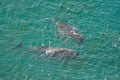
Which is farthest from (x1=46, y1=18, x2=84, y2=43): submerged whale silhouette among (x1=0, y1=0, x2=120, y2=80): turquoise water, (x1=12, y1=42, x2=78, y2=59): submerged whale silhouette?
(x1=12, y1=42, x2=78, y2=59): submerged whale silhouette

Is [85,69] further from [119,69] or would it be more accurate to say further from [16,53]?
[16,53]

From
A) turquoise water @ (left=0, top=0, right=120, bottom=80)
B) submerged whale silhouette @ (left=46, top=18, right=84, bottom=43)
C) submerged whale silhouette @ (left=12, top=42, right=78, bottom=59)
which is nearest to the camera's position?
turquoise water @ (left=0, top=0, right=120, bottom=80)

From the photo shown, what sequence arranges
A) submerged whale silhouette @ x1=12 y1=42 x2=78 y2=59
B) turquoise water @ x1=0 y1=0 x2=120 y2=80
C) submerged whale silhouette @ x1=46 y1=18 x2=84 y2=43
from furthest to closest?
submerged whale silhouette @ x1=46 y1=18 x2=84 y2=43
submerged whale silhouette @ x1=12 y1=42 x2=78 y2=59
turquoise water @ x1=0 y1=0 x2=120 y2=80

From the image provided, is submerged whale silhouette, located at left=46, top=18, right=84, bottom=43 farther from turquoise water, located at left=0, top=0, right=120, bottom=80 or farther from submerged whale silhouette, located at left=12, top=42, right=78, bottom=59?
Result: submerged whale silhouette, located at left=12, top=42, right=78, bottom=59

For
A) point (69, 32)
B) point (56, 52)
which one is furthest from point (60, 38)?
point (56, 52)

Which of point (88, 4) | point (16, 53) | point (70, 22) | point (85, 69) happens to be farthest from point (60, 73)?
point (88, 4)

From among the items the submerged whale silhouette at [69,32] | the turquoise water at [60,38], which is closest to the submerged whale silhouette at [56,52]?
the turquoise water at [60,38]

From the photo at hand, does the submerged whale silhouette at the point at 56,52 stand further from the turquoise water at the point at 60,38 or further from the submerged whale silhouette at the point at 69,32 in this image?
the submerged whale silhouette at the point at 69,32
